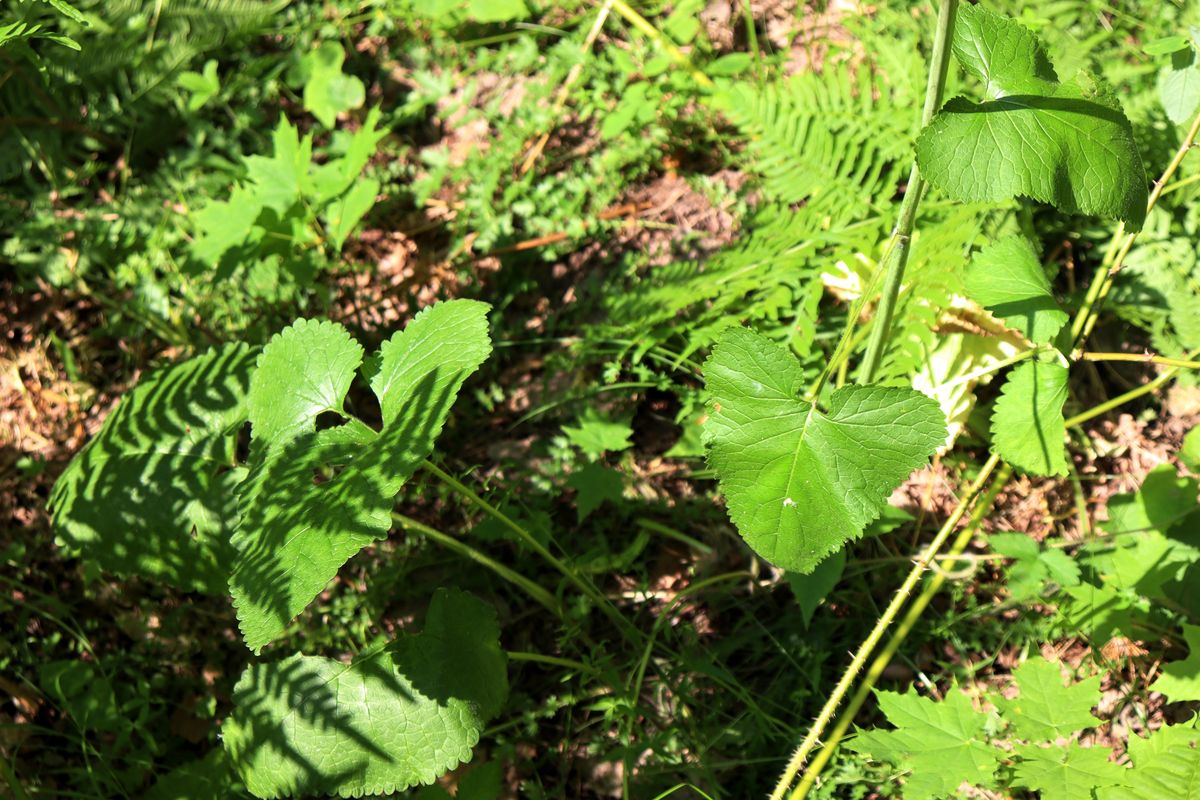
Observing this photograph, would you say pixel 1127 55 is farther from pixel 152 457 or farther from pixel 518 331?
pixel 152 457

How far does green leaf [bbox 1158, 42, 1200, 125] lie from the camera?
5.90 ft

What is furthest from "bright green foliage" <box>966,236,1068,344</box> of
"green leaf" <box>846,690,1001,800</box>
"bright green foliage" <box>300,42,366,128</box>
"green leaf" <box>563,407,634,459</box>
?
→ "bright green foliage" <box>300,42,366,128</box>

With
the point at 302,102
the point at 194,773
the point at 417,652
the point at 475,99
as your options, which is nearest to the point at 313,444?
the point at 417,652

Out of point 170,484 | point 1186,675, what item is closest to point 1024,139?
point 1186,675

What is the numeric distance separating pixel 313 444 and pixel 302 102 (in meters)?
2.57

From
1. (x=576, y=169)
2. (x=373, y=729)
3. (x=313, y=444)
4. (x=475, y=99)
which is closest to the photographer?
(x=313, y=444)

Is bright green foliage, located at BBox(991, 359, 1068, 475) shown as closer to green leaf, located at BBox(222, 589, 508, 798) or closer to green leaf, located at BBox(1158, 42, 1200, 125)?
green leaf, located at BBox(1158, 42, 1200, 125)

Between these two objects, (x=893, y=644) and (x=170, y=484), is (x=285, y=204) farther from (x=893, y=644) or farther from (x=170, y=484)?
(x=893, y=644)

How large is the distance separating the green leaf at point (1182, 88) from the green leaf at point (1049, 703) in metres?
1.14

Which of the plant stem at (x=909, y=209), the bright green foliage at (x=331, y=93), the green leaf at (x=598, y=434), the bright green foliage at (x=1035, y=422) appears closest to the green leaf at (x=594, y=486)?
the green leaf at (x=598, y=434)

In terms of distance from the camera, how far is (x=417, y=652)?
6.45 ft

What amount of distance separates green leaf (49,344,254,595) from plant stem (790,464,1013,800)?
4.74ft

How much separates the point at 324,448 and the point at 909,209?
117 cm

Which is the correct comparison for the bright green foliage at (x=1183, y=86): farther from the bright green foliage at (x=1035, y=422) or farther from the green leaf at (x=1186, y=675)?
the green leaf at (x=1186, y=675)
